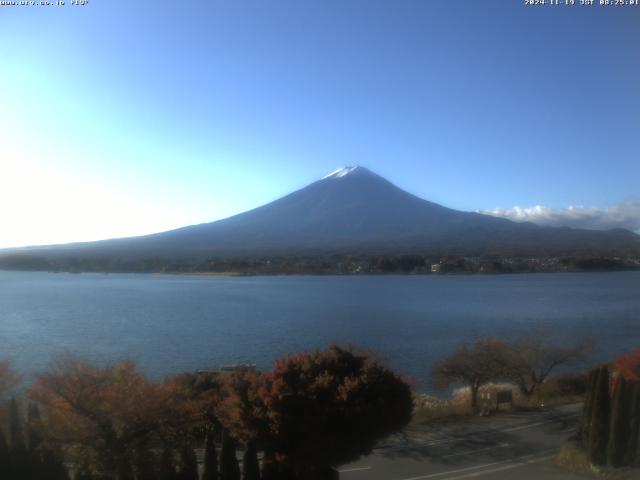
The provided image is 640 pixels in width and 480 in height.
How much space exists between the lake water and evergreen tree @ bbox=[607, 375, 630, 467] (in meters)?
7.06

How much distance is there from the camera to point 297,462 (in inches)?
202

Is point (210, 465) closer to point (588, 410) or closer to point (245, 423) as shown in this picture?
point (245, 423)

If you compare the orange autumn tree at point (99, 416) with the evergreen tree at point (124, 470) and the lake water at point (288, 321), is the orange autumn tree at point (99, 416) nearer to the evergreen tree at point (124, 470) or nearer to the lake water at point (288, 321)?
the evergreen tree at point (124, 470)

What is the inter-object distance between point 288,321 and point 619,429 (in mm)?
17474

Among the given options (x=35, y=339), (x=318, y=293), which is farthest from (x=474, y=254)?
(x=35, y=339)

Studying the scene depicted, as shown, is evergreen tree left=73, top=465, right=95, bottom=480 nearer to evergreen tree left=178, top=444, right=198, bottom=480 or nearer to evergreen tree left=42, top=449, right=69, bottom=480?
evergreen tree left=42, top=449, right=69, bottom=480

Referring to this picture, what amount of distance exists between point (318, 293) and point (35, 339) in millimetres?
21029

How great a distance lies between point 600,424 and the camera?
5836 millimetres

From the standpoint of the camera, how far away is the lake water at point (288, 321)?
15.7m

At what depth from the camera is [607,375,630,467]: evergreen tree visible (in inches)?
222

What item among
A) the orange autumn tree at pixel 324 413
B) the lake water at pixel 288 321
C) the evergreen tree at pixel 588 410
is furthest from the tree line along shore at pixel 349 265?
the orange autumn tree at pixel 324 413

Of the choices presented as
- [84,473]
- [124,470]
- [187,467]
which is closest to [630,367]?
[187,467]

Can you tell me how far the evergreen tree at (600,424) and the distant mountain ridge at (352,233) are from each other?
5289 cm

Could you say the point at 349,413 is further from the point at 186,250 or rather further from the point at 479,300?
the point at 186,250
